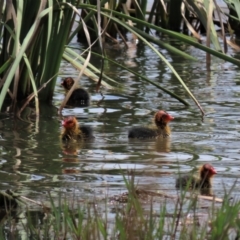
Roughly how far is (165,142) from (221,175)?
51.7 inches

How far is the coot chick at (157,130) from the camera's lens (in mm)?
7047

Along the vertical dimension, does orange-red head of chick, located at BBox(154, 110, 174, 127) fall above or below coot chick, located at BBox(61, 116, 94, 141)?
above

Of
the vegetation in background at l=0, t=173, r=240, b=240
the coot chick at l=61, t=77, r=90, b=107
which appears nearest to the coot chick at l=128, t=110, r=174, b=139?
the coot chick at l=61, t=77, r=90, b=107

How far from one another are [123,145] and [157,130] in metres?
0.45

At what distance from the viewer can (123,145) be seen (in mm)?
6848

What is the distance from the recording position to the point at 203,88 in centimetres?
962

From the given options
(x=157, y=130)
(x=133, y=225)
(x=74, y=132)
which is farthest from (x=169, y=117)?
(x=133, y=225)

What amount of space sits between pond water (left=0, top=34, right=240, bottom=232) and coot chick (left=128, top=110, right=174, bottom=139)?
69mm

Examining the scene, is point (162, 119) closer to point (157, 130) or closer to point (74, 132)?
point (157, 130)

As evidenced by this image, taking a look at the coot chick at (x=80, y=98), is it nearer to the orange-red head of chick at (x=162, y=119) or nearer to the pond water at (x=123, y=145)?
the pond water at (x=123, y=145)

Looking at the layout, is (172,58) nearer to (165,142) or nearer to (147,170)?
(165,142)

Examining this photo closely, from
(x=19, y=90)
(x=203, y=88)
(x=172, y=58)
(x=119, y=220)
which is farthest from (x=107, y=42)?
(x=119, y=220)

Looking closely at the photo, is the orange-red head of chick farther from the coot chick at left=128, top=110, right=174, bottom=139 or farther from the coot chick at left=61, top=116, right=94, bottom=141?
the coot chick at left=61, top=116, right=94, bottom=141

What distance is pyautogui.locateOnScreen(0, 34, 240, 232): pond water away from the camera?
18.1 ft
